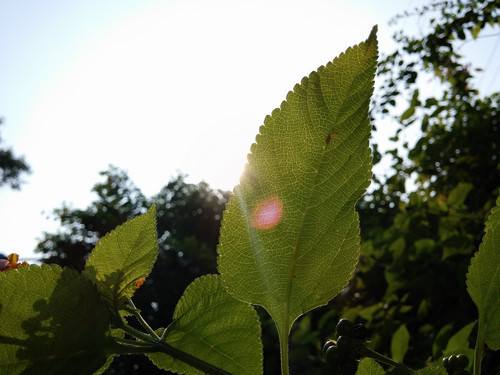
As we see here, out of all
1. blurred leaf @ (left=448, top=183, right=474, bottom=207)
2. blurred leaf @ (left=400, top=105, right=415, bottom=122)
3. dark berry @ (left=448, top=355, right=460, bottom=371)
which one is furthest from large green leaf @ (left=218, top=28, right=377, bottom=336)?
blurred leaf @ (left=400, top=105, right=415, bottom=122)

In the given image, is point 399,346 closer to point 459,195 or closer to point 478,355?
point 478,355

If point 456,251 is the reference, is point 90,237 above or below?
above

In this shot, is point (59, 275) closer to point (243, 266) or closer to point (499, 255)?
point (243, 266)

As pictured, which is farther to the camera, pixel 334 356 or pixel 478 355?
pixel 334 356

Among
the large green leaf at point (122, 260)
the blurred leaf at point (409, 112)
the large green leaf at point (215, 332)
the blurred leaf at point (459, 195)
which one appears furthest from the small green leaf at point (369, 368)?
the blurred leaf at point (409, 112)

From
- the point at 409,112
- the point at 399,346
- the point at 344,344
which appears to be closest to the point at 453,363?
the point at 344,344

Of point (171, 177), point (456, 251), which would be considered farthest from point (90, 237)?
point (456, 251)
